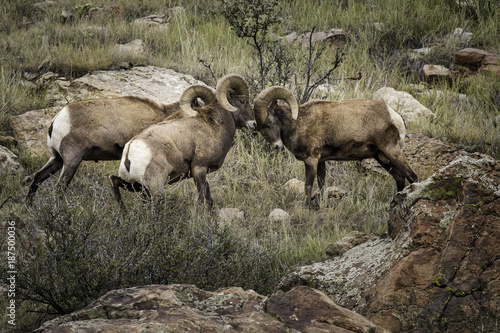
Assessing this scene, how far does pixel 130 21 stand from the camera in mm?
15141

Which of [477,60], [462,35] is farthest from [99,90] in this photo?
[462,35]

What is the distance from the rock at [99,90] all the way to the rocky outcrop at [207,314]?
656 centimetres

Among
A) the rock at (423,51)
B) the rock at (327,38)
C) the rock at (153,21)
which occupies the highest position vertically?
the rock at (153,21)

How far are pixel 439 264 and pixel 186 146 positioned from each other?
407cm

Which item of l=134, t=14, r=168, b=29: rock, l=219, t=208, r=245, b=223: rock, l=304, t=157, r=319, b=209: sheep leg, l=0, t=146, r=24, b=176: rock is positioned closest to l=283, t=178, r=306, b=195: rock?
l=304, t=157, r=319, b=209: sheep leg

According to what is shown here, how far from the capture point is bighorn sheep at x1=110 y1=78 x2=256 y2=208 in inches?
248

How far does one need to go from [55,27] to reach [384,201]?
31.0ft

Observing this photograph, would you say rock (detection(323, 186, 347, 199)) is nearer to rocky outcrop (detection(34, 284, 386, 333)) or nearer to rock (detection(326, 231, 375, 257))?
rock (detection(326, 231, 375, 257))

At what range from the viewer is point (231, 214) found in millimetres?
7488

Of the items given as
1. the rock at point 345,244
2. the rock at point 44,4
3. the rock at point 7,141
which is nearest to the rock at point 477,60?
the rock at point 345,244

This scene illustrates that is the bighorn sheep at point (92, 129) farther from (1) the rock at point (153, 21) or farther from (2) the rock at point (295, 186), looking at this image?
(1) the rock at point (153, 21)

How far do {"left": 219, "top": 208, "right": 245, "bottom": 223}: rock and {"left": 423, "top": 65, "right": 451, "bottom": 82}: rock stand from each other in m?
7.31

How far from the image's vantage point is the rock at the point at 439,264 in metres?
3.44

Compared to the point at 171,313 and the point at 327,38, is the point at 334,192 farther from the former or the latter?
the point at 327,38
